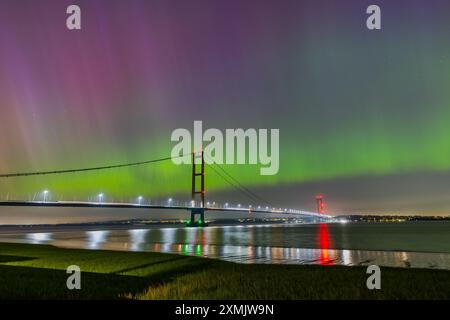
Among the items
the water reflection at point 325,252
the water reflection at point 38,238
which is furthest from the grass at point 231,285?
the water reflection at point 38,238

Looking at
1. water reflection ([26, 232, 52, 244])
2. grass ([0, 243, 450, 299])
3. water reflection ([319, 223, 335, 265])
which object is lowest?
grass ([0, 243, 450, 299])

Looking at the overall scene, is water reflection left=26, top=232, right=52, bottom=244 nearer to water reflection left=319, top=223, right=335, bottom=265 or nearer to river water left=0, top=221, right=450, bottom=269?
river water left=0, top=221, right=450, bottom=269

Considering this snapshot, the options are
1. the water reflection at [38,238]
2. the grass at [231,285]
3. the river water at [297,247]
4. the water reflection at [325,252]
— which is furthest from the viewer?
the water reflection at [38,238]

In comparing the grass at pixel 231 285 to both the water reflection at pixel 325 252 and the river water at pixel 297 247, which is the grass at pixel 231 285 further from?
the river water at pixel 297 247

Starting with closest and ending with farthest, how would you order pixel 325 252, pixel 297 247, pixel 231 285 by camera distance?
pixel 231 285
pixel 325 252
pixel 297 247

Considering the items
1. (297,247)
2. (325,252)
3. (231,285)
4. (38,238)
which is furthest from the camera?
(38,238)

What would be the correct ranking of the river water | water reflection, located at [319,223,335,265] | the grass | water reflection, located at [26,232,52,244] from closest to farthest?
1. the grass
2. water reflection, located at [319,223,335,265]
3. the river water
4. water reflection, located at [26,232,52,244]

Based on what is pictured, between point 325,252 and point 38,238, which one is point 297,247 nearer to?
point 325,252

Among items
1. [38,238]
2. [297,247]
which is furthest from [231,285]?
[38,238]

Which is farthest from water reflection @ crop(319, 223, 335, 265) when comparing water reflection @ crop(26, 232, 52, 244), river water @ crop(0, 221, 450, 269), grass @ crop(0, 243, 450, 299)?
water reflection @ crop(26, 232, 52, 244)

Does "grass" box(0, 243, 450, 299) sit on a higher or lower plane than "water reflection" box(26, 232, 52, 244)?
lower
